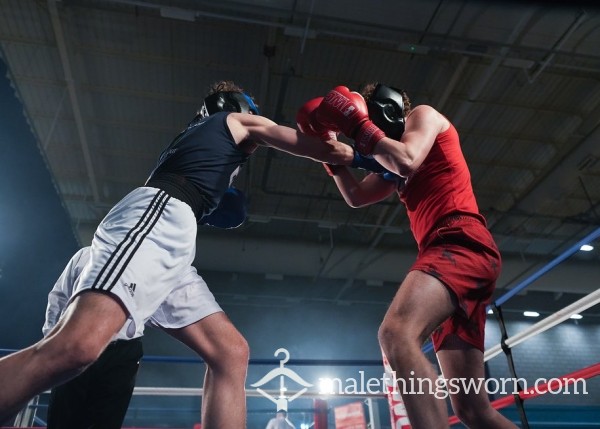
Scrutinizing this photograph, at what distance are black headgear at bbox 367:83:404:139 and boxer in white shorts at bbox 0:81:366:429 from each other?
153 millimetres

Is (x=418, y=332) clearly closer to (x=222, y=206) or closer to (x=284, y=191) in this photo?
(x=222, y=206)

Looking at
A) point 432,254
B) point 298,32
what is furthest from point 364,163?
point 298,32

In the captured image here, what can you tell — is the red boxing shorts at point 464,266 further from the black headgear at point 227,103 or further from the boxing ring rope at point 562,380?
the black headgear at point 227,103

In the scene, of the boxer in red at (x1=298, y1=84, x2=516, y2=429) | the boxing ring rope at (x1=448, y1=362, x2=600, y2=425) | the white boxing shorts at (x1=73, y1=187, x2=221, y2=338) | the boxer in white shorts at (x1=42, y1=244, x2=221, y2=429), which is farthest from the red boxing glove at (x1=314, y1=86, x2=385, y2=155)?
the boxing ring rope at (x1=448, y1=362, x2=600, y2=425)

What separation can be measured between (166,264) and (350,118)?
80 centimetres

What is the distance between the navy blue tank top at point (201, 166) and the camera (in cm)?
134

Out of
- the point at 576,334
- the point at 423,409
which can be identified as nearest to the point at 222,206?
the point at 423,409

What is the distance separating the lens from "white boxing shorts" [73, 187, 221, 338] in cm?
105

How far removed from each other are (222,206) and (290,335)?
9467mm

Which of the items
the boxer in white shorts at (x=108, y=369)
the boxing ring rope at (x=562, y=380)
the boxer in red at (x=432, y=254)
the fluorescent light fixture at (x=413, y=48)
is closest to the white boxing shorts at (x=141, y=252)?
the boxer in white shorts at (x=108, y=369)

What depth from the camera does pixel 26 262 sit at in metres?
5.24

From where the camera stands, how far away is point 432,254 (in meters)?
1.30

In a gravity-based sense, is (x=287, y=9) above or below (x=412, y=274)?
above

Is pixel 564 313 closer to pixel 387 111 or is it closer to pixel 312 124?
pixel 387 111
